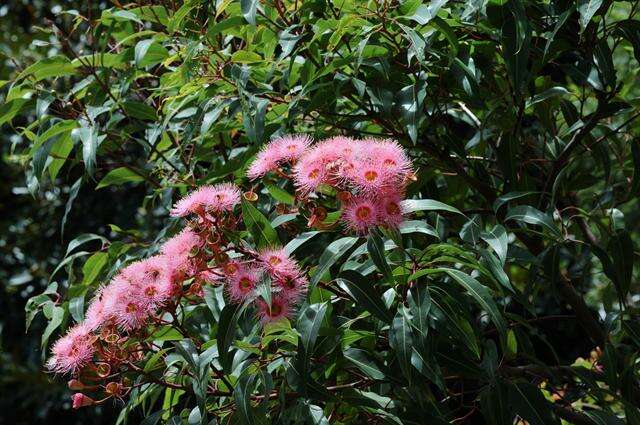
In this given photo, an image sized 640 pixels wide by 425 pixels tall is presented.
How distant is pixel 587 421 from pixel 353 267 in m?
0.62

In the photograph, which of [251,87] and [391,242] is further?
[251,87]

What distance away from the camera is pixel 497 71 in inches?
68.6

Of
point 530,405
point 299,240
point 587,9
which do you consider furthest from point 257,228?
point 587,9

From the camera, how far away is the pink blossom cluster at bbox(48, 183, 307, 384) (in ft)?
3.92

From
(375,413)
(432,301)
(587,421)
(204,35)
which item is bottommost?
(587,421)

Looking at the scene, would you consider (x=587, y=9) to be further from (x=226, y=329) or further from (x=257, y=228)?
(x=226, y=329)

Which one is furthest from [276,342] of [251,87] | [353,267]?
[251,87]

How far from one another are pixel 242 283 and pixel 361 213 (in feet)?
0.64

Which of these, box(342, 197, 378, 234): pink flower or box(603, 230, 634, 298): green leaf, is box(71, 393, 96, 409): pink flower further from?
box(603, 230, 634, 298): green leaf

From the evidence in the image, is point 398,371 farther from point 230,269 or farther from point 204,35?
point 204,35

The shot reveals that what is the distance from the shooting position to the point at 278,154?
134 centimetres

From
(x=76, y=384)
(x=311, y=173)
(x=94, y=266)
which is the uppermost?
(x=311, y=173)

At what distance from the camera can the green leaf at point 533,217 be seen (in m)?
1.38

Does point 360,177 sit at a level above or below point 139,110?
above
